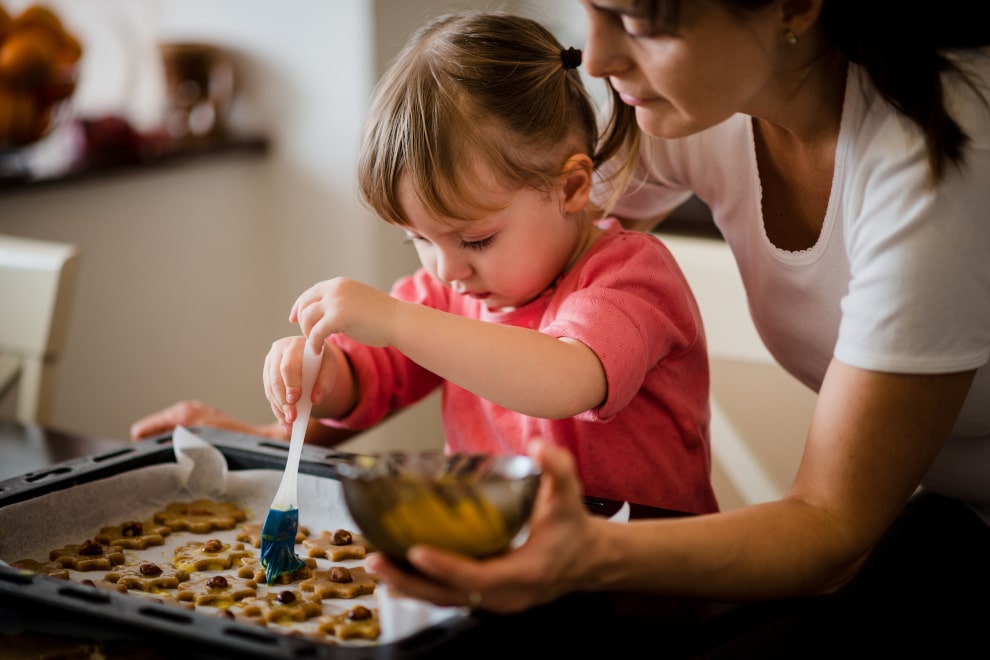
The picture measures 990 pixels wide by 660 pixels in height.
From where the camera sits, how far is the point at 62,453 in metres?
1.31

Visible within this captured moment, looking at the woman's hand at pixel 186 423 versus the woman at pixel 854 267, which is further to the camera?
the woman's hand at pixel 186 423

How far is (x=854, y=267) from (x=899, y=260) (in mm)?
66

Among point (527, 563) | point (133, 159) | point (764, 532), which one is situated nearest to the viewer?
point (527, 563)

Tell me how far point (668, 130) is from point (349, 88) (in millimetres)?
1758

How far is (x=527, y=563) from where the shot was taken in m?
0.72

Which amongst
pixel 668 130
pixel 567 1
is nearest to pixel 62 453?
pixel 668 130

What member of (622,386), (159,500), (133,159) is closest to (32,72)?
(133,159)

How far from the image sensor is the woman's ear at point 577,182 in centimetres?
117

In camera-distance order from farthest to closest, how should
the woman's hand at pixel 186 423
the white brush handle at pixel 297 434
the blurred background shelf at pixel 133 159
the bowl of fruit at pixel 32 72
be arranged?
1. the blurred background shelf at pixel 133 159
2. the bowl of fruit at pixel 32 72
3. the woman's hand at pixel 186 423
4. the white brush handle at pixel 297 434

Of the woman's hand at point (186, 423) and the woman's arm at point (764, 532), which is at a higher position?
the woman's arm at point (764, 532)

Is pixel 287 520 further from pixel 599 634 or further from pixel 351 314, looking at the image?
pixel 599 634

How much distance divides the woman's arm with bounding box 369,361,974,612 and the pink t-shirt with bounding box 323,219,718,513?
187 millimetres

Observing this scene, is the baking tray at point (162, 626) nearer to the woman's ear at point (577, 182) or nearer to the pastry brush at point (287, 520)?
the pastry brush at point (287, 520)

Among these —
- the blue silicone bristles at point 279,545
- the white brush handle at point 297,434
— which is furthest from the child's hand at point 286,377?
the blue silicone bristles at point 279,545
